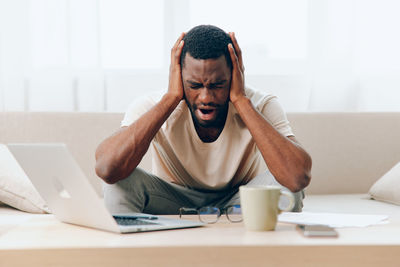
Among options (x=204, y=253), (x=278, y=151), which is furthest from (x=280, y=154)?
(x=204, y=253)

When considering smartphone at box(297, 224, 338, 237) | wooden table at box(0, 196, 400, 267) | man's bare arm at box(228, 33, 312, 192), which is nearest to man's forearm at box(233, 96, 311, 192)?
man's bare arm at box(228, 33, 312, 192)

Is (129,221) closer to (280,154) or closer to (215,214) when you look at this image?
(215,214)

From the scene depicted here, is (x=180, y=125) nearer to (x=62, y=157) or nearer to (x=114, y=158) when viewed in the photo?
(x=114, y=158)

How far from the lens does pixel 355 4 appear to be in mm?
2600

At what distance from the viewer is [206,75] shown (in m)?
1.60

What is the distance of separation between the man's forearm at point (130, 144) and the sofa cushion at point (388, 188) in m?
0.90

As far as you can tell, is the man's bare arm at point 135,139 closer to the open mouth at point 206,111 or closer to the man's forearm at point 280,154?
the open mouth at point 206,111

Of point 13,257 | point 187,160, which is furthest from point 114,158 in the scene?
point 13,257

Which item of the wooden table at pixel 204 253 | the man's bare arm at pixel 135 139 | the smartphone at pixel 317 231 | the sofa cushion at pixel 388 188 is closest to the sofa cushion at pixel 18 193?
the man's bare arm at pixel 135 139

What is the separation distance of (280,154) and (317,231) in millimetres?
551

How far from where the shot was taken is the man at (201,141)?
5.01ft

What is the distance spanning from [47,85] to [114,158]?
3.39 feet

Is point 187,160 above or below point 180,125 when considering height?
below

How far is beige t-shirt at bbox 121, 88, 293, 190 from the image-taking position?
1729mm
